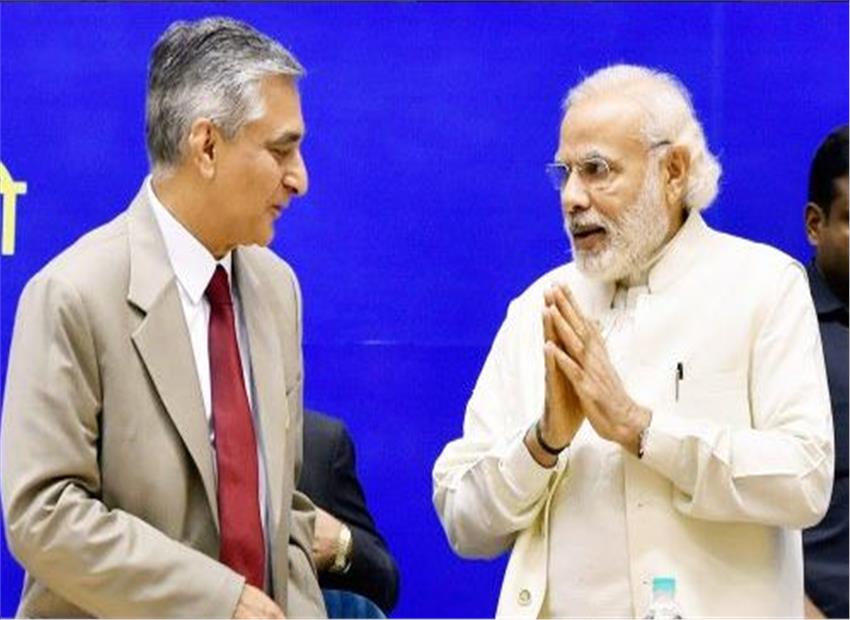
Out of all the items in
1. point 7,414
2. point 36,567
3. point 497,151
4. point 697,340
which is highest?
point 497,151

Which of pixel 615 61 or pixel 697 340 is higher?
pixel 615 61

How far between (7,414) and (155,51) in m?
0.66

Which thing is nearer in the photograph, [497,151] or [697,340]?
[697,340]

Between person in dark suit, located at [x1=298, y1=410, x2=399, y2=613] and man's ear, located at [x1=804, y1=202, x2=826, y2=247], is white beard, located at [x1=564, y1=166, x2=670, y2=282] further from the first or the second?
man's ear, located at [x1=804, y1=202, x2=826, y2=247]

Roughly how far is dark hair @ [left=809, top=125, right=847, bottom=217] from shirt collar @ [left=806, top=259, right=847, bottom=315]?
0.18 metres

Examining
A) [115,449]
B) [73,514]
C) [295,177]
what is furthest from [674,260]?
[73,514]

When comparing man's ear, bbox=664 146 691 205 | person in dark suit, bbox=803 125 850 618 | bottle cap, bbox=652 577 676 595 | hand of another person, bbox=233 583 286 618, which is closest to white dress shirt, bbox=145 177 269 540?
hand of another person, bbox=233 583 286 618

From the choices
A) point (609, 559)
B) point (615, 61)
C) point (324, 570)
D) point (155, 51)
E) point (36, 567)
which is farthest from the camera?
point (615, 61)

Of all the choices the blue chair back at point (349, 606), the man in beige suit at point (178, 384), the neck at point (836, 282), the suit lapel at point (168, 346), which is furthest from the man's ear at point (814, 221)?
the suit lapel at point (168, 346)

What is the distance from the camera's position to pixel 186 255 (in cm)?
342

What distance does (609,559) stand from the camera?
3.74 meters

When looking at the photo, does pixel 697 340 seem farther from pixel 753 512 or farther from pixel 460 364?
pixel 460 364

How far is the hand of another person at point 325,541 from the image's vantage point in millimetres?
4355

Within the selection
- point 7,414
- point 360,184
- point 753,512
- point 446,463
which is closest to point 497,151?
point 360,184
